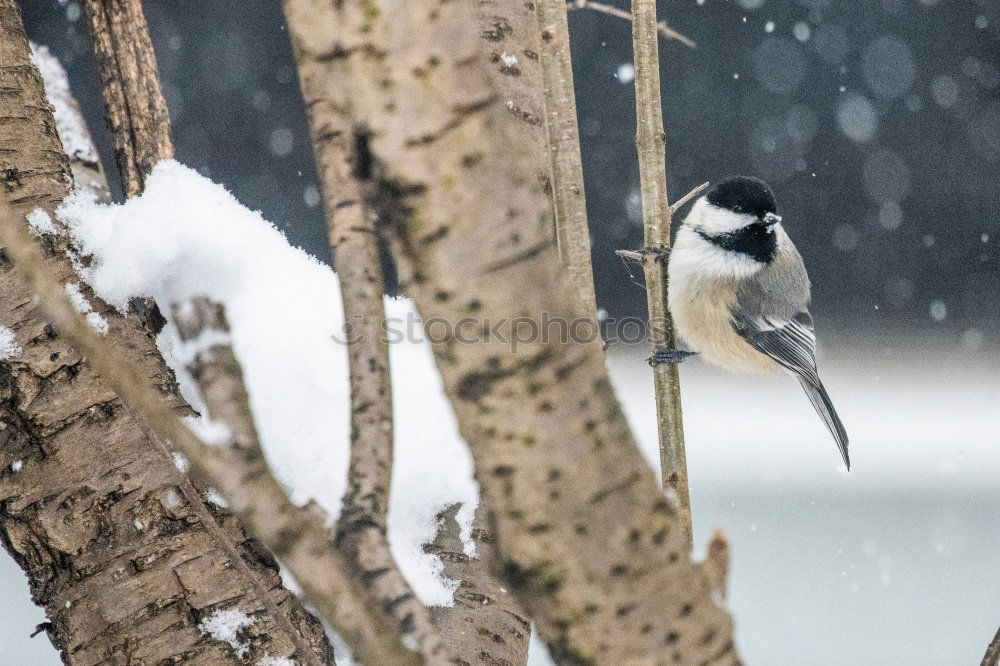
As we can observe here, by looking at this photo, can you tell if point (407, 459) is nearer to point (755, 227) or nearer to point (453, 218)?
point (453, 218)

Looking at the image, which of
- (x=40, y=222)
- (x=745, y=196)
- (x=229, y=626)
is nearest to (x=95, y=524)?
(x=229, y=626)

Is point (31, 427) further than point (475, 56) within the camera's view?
Yes

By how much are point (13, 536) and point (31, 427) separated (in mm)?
77

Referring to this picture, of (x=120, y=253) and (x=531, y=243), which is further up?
(x=120, y=253)

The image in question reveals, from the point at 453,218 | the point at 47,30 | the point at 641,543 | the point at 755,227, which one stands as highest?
the point at 47,30

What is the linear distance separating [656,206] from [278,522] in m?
0.61

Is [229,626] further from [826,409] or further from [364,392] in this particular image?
[826,409]

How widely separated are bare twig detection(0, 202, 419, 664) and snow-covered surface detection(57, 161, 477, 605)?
0.74 ft

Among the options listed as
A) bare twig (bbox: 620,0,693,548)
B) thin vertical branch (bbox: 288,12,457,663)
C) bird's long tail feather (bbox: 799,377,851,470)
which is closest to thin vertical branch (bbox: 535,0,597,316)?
bare twig (bbox: 620,0,693,548)

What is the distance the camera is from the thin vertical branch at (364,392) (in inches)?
13.6

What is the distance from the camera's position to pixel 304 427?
0.72 meters

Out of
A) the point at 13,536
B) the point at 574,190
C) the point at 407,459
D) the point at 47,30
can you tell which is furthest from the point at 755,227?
the point at 47,30

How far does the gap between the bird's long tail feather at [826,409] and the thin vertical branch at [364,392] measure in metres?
1.06

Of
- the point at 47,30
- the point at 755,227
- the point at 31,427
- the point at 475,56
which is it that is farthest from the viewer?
the point at 47,30
